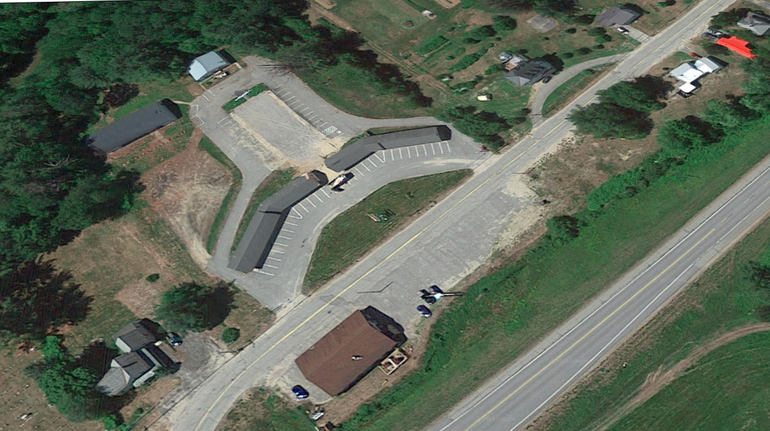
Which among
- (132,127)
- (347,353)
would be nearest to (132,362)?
(347,353)

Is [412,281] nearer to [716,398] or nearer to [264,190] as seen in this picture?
[264,190]

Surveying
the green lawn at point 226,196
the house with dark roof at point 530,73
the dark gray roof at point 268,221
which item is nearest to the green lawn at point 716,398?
the dark gray roof at point 268,221

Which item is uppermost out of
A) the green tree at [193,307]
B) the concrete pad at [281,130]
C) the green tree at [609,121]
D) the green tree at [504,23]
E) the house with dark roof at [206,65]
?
the green tree at [504,23]

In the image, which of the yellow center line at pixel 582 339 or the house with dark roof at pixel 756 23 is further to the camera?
the house with dark roof at pixel 756 23

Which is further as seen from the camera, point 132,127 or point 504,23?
point 504,23

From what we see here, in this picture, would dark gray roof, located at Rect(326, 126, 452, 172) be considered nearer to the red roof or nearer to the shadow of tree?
the shadow of tree

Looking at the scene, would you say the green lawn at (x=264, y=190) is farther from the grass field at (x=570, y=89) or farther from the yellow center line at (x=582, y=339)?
the grass field at (x=570, y=89)
